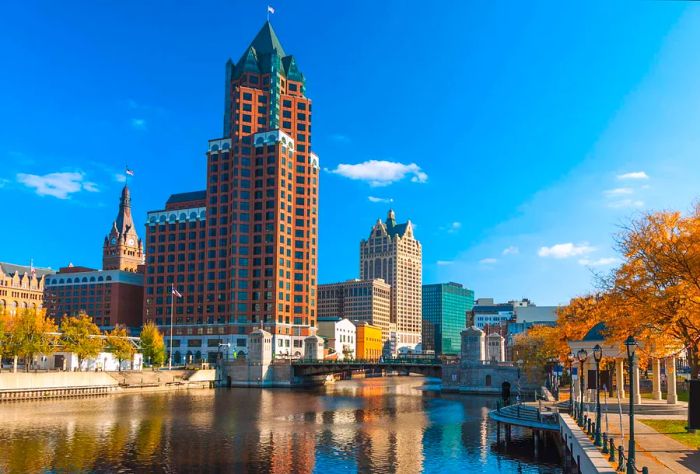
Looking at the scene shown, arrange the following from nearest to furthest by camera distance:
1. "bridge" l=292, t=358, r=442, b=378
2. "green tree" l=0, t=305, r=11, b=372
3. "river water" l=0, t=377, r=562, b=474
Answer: "river water" l=0, t=377, r=562, b=474, "green tree" l=0, t=305, r=11, b=372, "bridge" l=292, t=358, r=442, b=378

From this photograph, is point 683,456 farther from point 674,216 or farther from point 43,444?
point 43,444

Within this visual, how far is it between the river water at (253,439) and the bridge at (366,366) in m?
45.8

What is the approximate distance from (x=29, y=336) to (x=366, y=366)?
2883 inches

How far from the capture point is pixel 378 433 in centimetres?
7150

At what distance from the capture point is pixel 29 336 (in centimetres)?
12331

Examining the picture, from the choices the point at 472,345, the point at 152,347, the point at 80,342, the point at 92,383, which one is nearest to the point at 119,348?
the point at 80,342

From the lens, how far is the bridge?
15200 centimetres

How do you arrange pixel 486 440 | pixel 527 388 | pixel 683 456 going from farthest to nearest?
1. pixel 527 388
2. pixel 486 440
3. pixel 683 456

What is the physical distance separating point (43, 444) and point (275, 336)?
128 m

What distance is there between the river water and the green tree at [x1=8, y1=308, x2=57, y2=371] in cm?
2061

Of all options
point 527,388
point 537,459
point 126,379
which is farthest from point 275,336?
Answer: point 537,459

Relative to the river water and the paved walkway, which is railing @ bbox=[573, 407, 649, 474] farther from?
the river water

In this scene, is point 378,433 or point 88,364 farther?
point 88,364

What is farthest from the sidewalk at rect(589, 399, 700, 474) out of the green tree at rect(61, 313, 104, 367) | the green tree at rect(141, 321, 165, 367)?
the green tree at rect(141, 321, 165, 367)
